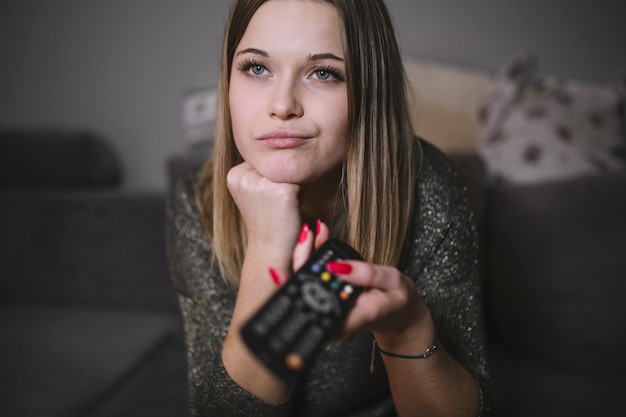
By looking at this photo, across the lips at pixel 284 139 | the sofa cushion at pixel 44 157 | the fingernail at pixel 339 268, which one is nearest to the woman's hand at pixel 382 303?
the fingernail at pixel 339 268

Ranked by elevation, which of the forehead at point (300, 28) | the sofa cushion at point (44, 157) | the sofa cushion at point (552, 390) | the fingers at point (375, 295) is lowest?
the sofa cushion at point (552, 390)

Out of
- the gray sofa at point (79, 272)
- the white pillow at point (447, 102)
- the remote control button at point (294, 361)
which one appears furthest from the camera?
the white pillow at point (447, 102)

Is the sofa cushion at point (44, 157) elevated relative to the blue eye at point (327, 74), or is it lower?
lower

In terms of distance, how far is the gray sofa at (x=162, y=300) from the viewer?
1.05 meters

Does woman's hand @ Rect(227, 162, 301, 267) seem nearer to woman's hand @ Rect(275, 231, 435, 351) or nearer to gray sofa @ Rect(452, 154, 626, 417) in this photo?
woman's hand @ Rect(275, 231, 435, 351)

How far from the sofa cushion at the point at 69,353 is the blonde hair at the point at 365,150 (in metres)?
0.47

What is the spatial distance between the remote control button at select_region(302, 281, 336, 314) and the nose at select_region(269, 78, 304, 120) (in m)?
0.27

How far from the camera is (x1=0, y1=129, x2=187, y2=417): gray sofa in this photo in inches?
47.0

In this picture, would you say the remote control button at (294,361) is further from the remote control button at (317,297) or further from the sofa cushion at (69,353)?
the sofa cushion at (69,353)

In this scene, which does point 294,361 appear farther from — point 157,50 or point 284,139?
point 157,50

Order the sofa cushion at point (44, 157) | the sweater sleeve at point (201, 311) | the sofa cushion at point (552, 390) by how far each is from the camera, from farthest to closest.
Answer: the sofa cushion at point (44, 157) < the sofa cushion at point (552, 390) < the sweater sleeve at point (201, 311)

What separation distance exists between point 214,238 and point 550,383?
748 millimetres

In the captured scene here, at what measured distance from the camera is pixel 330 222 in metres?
0.87

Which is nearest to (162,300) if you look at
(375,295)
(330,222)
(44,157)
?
(44,157)
